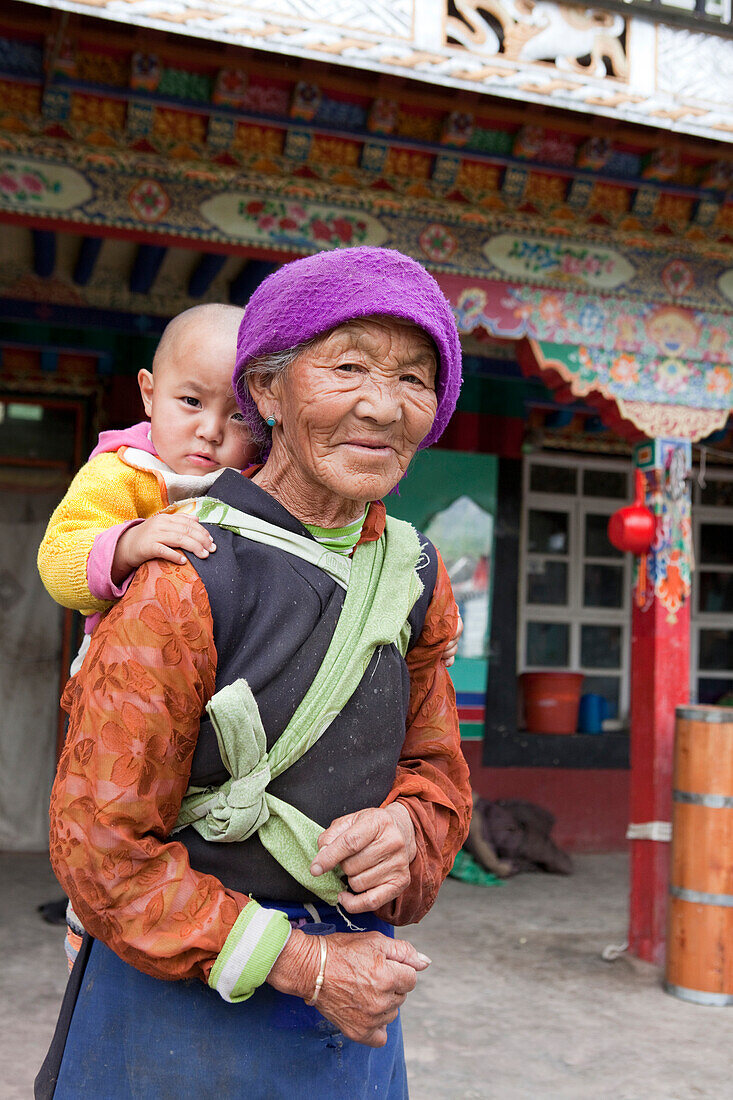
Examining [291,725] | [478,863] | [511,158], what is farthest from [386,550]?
[478,863]

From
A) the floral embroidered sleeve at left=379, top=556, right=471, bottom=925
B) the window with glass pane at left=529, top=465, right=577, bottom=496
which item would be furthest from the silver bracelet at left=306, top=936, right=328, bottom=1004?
the window with glass pane at left=529, top=465, right=577, bottom=496

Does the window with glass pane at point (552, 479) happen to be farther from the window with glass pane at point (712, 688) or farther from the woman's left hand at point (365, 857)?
the woman's left hand at point (365, 857)

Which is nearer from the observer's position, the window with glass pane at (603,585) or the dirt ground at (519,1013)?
the dirt ground at (519,1013)

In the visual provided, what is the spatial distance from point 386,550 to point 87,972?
64 cm

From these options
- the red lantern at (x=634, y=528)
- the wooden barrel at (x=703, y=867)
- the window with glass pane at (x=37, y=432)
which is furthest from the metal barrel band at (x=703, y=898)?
the window with glass pane at (x=37, y=432)

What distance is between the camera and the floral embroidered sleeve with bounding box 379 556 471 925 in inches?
48.4

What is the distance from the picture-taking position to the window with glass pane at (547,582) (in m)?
7.27

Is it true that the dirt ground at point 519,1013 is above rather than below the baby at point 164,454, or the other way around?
below

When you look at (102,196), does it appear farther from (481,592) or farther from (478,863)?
(478,863)

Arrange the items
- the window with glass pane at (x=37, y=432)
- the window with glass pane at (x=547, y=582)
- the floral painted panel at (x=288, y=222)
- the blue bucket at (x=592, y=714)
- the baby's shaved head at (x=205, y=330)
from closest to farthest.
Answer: the baby's shaved head at (x=205, y=330) < the floral painted panel at (x=288, y=222) < the window with glass pane at (x=37, y=432) < the blue bucket at (x=592, y=714) < the window with glass pane at (x=547, y=582)

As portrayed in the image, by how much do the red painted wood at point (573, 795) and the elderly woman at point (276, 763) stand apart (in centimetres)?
565

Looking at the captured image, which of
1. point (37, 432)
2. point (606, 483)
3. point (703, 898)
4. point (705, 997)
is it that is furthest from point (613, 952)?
point (37, 432)

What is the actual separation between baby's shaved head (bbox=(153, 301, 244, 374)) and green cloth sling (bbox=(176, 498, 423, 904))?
375mm

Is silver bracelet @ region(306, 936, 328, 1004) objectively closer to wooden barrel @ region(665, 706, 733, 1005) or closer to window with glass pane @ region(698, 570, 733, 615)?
wooden barrel @ region(665, 706, 733, 1005)
